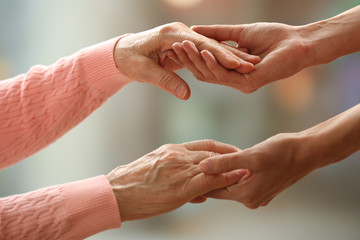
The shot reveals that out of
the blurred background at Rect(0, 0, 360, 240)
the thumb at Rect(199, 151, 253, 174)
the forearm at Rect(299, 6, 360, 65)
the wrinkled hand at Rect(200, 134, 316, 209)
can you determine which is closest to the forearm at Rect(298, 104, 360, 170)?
the wrinkled hand at Rect(200, 134, 316, 209)

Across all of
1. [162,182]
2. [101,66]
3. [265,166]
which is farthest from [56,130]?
[265,166]

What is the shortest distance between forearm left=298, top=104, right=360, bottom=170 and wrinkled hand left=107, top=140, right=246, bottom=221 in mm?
155

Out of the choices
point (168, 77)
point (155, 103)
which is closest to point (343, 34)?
point (168, 77)

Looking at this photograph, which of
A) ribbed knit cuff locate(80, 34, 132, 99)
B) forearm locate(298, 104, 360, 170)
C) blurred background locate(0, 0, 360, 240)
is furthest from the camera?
blurred background locate(0, 0, 360, 240)

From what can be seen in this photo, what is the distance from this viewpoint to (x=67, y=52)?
1762mm

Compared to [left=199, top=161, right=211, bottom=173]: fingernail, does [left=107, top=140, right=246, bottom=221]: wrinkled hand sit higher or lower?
lower

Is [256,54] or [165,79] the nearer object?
[165,79]

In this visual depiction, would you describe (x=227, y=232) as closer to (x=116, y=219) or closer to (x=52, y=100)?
(x=116, y=219)

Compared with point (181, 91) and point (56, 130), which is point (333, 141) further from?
point (56, 130)

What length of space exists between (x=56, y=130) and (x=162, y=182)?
33 cm

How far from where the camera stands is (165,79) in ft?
3.42

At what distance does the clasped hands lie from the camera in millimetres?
949

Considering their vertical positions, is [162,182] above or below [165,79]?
below

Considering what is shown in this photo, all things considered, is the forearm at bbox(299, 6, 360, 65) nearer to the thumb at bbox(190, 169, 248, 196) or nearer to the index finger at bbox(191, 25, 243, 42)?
the index finger at bbox(191, 25, 243, 42)
